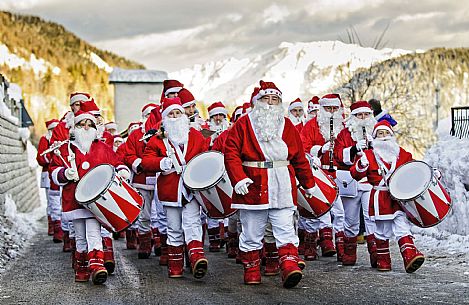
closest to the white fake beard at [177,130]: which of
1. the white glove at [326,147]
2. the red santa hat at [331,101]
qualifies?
the white glove at [326,147]

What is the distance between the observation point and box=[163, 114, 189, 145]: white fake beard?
9.99 meters

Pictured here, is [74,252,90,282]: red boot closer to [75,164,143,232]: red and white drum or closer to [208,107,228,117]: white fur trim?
[75,164,143,232]: red and white drum

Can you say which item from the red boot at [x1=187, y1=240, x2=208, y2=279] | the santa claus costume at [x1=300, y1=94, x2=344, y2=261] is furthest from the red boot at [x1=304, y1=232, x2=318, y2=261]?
the red boot at [x1=187, y1=240, x2=208, y2=279]

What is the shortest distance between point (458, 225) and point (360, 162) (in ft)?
10.4

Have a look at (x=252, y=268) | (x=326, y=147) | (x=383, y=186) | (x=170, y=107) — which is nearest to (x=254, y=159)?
(x=252, y=268)

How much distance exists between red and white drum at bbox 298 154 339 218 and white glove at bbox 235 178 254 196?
135 centimetres

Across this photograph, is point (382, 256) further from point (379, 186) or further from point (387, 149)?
point (387, 149)

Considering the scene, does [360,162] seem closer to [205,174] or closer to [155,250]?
[205,174]

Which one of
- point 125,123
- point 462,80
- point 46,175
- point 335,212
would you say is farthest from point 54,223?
point 462,80

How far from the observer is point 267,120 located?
8930 millimetres

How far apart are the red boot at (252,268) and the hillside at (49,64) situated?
5047 cm

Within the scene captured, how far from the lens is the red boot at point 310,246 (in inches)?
441

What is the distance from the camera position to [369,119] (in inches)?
420

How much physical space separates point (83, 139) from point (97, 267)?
4.65 feet
